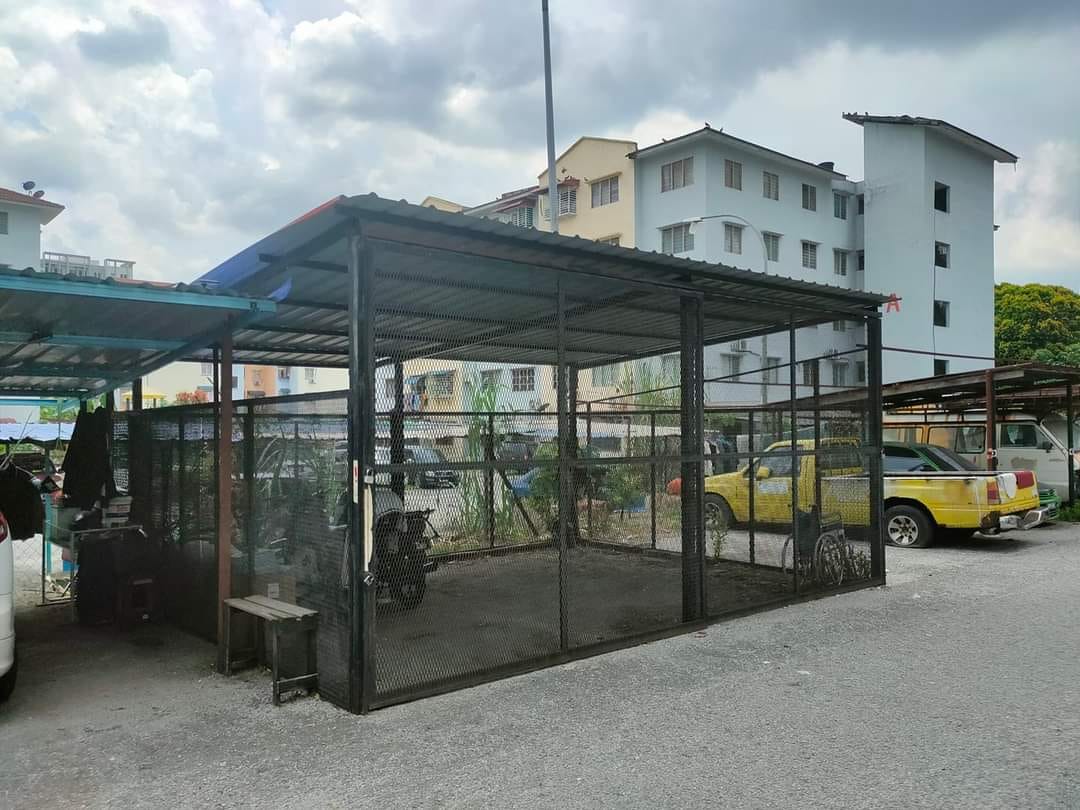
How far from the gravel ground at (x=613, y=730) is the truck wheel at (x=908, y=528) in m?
4.84

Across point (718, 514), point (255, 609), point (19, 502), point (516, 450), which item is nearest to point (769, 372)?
point (718, 514)

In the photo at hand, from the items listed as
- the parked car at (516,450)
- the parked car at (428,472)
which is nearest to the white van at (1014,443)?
the parked car at (516,450)

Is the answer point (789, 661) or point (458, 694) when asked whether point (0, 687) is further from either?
point (789, 661)

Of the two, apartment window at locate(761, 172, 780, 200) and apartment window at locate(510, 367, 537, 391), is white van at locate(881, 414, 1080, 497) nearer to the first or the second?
apartment window at locate(510, 367, 537, 391)

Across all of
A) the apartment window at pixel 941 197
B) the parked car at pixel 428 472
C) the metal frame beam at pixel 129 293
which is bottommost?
the parked car at pixel 428 472

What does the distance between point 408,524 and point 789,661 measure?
302cm

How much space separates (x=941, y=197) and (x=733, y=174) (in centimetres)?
990

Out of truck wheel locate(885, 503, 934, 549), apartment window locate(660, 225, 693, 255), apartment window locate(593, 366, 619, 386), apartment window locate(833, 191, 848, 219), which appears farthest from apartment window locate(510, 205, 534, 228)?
truck wheel locate(885, 503, 934, 549)

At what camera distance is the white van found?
47.5 feet

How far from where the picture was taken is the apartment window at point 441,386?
7051 millimetres

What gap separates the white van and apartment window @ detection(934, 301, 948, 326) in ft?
63.9

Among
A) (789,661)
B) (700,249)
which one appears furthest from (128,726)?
(700,249)

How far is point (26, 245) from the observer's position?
37500 millimetres

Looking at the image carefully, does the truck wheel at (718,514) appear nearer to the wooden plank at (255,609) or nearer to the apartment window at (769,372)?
the apartment window at (769,372)
